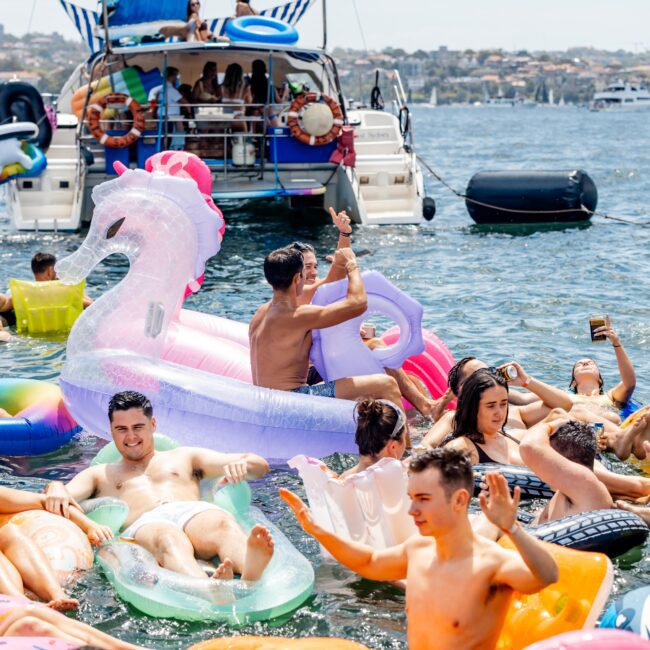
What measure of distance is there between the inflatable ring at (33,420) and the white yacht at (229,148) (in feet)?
25.2

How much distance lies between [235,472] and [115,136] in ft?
34.5

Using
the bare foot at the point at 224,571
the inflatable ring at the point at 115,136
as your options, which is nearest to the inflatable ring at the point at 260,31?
the inflatable ring at the point at 115,136

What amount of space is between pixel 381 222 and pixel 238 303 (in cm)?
428

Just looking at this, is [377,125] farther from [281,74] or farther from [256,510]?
[256,510]

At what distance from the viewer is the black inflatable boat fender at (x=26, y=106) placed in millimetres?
15773

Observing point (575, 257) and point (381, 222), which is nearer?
point (575, 257)

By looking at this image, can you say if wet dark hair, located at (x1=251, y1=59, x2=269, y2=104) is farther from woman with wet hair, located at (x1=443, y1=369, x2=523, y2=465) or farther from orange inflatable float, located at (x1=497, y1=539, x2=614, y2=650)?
orange inflatable float, located at (x1=497, y1=539, x2=614, y2=650)

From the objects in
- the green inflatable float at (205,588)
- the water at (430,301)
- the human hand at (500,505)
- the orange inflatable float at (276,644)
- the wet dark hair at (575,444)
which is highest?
the human hand at (500,505)

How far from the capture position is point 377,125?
1761cm

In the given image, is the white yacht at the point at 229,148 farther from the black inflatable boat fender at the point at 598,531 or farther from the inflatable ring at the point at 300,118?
the black inflatable boat fender at the point at 598,531

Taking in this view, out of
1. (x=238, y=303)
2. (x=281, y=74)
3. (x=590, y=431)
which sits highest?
(x=281, y=74)

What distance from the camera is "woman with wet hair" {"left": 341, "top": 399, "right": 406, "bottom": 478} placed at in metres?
5.19

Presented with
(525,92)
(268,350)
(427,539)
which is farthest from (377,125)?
(525,92)

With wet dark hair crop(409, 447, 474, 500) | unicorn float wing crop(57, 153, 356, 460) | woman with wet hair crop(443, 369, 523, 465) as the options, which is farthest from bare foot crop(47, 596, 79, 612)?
unicorn float wing crop(57, 153, 356, 460)
